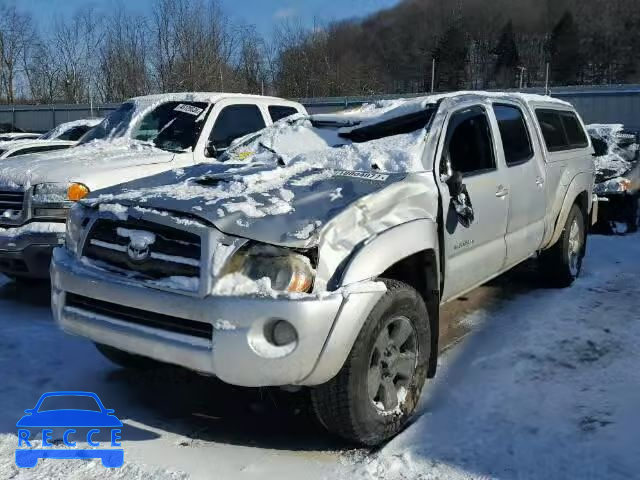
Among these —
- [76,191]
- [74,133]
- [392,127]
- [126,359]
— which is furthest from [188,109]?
[74,133]

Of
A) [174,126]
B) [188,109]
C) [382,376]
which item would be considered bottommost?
[382,376]

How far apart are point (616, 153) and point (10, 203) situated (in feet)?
27.8

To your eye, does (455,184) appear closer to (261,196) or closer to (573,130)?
(261,196)

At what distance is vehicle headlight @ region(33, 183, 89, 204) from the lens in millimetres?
5545

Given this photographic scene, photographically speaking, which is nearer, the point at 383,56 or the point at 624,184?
the point at 624,184

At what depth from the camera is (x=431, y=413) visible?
3.68 m

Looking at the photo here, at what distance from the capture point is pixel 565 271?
6234 mm

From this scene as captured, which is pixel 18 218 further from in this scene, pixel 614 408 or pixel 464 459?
pixel 614 408

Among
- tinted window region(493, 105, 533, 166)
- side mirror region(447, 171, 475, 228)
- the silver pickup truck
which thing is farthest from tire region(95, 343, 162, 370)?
tinted window region(493, 105, 533, 166)

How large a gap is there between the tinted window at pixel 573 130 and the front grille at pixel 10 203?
509 cm

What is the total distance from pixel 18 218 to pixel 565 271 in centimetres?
498

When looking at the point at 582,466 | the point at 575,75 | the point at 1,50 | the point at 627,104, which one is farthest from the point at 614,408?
the point at 575,75

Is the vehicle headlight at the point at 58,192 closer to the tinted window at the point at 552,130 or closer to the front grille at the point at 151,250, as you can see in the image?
the front grille at the point at 151,250

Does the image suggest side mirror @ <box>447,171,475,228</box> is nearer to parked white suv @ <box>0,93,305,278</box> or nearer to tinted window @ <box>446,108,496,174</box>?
tinted window @ <box>446,108,496,174</box>
